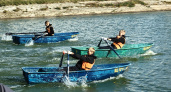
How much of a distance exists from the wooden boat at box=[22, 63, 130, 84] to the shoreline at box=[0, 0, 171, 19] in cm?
4598

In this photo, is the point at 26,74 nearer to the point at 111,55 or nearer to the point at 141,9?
the point at 111,55

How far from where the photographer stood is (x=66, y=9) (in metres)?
61.8

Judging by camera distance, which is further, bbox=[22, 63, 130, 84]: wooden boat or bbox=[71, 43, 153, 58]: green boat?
bbox=[71, 43, 153, 58]: green boat

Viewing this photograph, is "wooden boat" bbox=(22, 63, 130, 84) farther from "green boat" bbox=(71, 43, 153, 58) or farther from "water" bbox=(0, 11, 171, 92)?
"green boat" bbox=(71, 43, 153, 58)

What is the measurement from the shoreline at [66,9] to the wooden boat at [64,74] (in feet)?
151

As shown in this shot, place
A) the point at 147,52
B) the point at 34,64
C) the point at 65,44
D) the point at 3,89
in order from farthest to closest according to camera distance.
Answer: the point at 65,44, the point at 147,52, the point at 34,64, the point at 3,89

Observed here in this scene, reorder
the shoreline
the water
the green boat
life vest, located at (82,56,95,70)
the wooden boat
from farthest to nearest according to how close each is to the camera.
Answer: the shoreline, the green boat, life vest, located at (82,56,95,70), the water, the wooden boat

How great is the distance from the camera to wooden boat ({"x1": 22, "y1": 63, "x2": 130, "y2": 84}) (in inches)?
505

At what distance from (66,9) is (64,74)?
49.6 metres

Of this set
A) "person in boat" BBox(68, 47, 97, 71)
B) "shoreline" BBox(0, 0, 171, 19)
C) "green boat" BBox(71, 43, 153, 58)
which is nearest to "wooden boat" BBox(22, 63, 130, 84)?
"person in boat" BBox(68, 47, 97, 71)

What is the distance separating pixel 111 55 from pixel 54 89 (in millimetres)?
6797

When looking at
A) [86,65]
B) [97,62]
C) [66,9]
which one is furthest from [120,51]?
[66,9]

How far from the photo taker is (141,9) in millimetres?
63938

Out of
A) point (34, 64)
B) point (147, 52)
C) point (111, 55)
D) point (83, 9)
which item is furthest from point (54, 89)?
point (83, 9)
